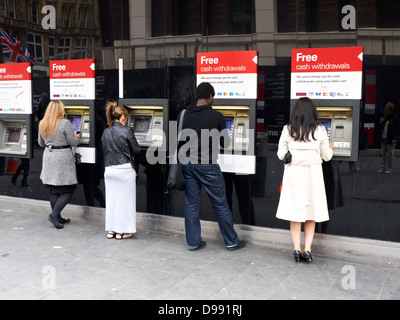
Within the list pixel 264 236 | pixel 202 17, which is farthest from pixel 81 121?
pixel 264 236

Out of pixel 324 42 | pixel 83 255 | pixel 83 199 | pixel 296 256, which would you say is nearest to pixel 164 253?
pixel 83 255

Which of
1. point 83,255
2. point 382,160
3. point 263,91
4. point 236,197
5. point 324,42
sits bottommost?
point 83,255

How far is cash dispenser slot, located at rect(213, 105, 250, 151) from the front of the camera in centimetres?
558

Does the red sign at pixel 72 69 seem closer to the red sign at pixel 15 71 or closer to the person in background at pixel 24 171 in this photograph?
the red sign at pixel 15 71

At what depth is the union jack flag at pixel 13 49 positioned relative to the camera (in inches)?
288

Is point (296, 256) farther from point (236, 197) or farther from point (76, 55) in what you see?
point (76, 55)

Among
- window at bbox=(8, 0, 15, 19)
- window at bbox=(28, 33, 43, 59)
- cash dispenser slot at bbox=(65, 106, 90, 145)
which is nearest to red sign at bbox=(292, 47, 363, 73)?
cash dispenser slot at bbox=(65, 106, 90, 145)

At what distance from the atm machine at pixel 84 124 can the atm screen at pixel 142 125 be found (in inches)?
26.9

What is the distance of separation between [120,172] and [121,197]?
0.29m

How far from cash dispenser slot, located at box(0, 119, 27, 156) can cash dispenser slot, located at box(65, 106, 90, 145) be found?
2.94 ft

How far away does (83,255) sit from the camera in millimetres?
5234

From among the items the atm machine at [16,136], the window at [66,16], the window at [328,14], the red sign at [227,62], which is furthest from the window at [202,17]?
the atm machine at [16,136]

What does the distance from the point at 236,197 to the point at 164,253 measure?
1.10 m

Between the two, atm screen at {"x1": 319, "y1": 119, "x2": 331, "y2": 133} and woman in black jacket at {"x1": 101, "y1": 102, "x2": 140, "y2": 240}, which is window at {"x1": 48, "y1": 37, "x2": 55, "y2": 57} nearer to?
woman in black jacket at {"x1": 101, "y1": 102, "x2": 140, "y2": 240}
